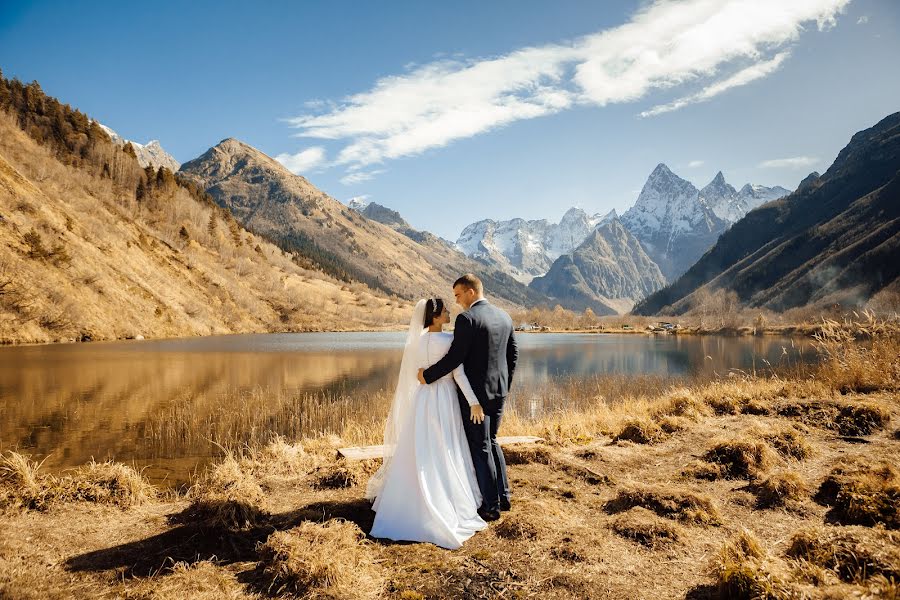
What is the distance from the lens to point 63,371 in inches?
1128

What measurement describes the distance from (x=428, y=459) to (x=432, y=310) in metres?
1.97

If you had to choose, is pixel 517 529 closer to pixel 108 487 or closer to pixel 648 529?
pixel 648 529

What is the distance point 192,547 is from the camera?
6.43 m

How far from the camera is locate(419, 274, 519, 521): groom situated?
6.82 metres

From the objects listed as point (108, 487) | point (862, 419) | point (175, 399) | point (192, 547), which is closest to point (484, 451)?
point (192, 547)

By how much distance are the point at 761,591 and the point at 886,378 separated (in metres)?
16.6

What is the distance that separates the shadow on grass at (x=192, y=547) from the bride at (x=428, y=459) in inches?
27.1

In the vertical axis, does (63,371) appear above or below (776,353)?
above

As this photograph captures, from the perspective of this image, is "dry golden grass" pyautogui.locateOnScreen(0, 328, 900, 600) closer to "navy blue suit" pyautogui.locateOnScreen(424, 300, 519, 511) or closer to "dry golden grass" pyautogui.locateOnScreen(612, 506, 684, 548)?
"dry golden grass" pyautogui.locateOnScreen(612, 506, 684, 548)

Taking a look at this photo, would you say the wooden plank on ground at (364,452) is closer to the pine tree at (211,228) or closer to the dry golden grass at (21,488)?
the dry golden grass at (21,488)

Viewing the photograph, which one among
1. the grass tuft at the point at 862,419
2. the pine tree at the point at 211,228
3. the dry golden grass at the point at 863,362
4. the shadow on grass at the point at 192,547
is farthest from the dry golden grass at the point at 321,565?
the pine tree at the point at 211,228

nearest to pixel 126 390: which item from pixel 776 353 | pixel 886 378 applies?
pixel 886 378

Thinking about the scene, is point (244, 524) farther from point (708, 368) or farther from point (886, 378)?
point (708, 368)

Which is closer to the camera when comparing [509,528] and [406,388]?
[509,528]
